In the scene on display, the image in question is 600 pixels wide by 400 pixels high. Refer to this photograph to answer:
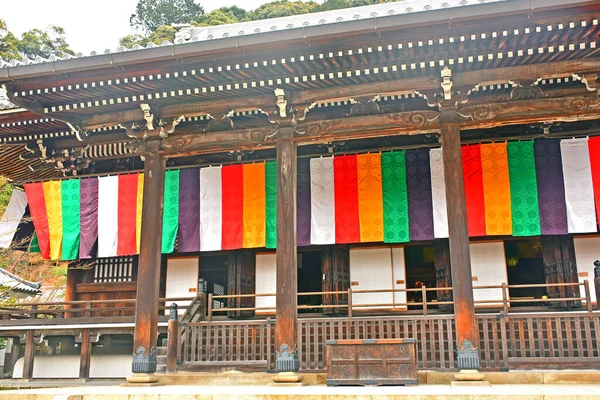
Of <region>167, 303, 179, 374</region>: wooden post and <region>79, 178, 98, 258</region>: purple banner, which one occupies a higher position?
<region>79, 178, 98, 258</region>: purple banner

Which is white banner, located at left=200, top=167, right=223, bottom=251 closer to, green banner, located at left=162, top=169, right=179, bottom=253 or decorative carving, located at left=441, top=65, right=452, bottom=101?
green banner, located at left=162, top=169, right=179, bottom=253

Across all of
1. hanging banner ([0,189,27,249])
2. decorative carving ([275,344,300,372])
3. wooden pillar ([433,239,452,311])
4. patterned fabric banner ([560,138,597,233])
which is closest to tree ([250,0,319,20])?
hanging banner ([0,189,27,249])

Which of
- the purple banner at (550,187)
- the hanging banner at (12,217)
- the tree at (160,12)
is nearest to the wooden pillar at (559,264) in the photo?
the purple banner at (550,187)

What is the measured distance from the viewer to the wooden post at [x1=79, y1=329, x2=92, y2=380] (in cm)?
1129

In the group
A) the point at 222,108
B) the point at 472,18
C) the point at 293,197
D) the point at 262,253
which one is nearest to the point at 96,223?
the point at 262,253

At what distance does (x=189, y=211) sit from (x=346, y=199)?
3423 millimetres

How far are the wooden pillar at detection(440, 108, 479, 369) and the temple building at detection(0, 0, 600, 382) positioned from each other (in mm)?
24

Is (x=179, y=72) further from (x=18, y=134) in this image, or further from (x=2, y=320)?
(x=2, y=320)

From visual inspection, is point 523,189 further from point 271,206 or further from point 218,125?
point 218,125

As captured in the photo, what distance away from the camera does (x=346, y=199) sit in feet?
36.2

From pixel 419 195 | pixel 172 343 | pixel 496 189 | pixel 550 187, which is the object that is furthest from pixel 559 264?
pixel 172 343

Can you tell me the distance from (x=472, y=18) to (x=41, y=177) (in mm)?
10469

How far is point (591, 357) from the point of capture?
8.06 metres

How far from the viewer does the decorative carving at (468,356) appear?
783cm
